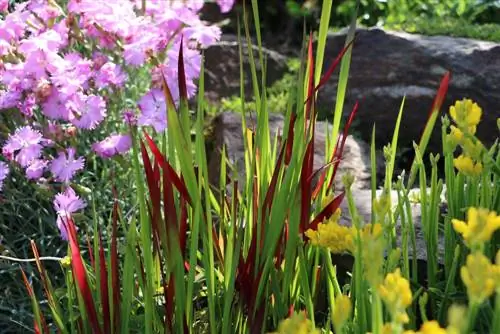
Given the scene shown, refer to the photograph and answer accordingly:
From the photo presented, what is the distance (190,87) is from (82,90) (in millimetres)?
316

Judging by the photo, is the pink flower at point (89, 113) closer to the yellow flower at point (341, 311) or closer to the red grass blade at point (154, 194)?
the red grass blade at point (154, 194)

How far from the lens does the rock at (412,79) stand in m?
3.36

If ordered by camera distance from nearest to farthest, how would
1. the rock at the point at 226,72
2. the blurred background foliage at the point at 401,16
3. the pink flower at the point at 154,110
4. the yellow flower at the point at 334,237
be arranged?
1. the yellow flower at the point at 334,237
2. the pink flower at the point at 154,110
3. the blurred background foliage at the point at 401,16
4. the rock at the point at 226,72

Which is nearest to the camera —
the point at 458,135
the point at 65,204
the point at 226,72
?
the point at 458,135

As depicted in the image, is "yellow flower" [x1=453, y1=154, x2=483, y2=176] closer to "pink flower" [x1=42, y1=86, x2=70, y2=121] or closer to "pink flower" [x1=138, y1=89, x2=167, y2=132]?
"pink flower" [x1=138, y1=89, x2=167, y2=132]

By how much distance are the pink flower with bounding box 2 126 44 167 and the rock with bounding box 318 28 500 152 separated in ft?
6.21

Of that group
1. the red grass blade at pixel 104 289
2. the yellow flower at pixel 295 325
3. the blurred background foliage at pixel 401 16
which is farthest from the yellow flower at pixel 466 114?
the blurred background foliage at pixel 401 16

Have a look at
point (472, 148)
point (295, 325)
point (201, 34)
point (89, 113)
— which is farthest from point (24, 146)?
point (295, 325)

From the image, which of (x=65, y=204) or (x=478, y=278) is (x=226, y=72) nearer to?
(x=65, y=204)

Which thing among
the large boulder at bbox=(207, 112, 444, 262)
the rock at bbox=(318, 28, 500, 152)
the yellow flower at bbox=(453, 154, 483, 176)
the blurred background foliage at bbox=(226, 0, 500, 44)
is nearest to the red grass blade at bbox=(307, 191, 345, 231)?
the yellow flower at bbox=(453, 154, 483, 176)

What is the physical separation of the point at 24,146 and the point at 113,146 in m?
0.26

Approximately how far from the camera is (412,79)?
3.54 metres

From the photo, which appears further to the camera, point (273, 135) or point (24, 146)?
point (273, 135)

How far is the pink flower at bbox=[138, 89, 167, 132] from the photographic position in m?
2.17
